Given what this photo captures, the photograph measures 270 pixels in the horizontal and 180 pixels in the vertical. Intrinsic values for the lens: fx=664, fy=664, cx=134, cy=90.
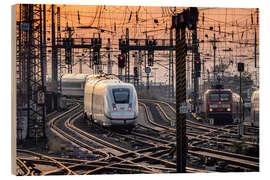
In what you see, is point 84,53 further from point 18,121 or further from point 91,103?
point 18,121

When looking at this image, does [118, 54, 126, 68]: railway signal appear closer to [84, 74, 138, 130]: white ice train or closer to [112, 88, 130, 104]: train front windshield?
[84, 74, 138, 130]: white ice train

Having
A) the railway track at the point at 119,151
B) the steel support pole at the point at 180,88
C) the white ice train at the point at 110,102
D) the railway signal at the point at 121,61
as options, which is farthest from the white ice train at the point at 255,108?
A: the railway signal at the point at 121,61

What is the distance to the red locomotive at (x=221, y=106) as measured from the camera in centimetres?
2648

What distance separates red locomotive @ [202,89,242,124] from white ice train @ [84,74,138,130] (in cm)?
294

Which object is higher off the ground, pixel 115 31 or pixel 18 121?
pixel 115 31

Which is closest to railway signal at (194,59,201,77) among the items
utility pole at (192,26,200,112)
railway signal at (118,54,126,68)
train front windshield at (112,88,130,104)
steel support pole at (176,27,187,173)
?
utility pole at (192,26,200,112)

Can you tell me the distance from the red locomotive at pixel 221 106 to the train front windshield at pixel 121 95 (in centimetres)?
302

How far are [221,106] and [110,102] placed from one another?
566 centimetres

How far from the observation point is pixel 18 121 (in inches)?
886

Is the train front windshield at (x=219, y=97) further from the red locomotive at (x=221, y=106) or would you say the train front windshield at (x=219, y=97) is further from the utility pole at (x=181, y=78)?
the utility pole at (x=181, y=78)

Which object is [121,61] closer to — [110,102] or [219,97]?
[110,102]

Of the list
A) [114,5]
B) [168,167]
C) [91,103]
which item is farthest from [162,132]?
[114,5]

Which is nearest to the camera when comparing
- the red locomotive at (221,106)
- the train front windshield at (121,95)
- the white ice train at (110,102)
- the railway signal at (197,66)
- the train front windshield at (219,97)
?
the white ice train at (110,102)

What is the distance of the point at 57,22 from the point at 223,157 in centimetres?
778
